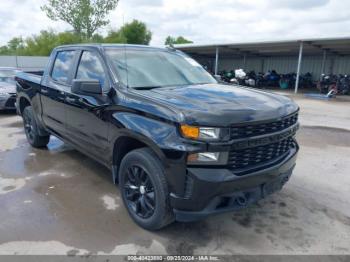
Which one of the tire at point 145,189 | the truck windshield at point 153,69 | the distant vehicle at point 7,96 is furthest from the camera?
the distant vehicle at point 7,96

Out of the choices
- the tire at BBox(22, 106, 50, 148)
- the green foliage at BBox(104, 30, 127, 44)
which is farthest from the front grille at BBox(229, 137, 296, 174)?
the green foliage at BBox(104, 30, 127, 44)

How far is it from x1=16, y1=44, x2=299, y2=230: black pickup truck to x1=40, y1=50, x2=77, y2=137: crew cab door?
0.14 metres

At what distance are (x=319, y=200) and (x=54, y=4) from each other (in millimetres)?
40307

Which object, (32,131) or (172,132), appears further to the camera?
(32,131)

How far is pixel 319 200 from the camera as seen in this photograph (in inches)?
153

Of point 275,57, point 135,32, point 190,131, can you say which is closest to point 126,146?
point 190,131

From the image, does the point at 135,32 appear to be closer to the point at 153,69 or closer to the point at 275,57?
the point at 275,57

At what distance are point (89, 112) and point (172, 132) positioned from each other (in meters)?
1.49

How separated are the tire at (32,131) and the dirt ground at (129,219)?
610 mm

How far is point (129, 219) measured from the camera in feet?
11.1

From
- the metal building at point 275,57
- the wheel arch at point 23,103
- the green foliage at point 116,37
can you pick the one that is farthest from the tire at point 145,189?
the green foliage at point 116,37

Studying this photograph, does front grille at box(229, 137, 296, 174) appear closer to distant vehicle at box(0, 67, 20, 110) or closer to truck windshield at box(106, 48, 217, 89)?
truck windshield at box(106, 48, 217, 89)

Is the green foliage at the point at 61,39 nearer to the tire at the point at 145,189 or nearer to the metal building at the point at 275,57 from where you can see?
the metal building at the point at 275,57

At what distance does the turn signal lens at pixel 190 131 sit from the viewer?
2539 millimetres
